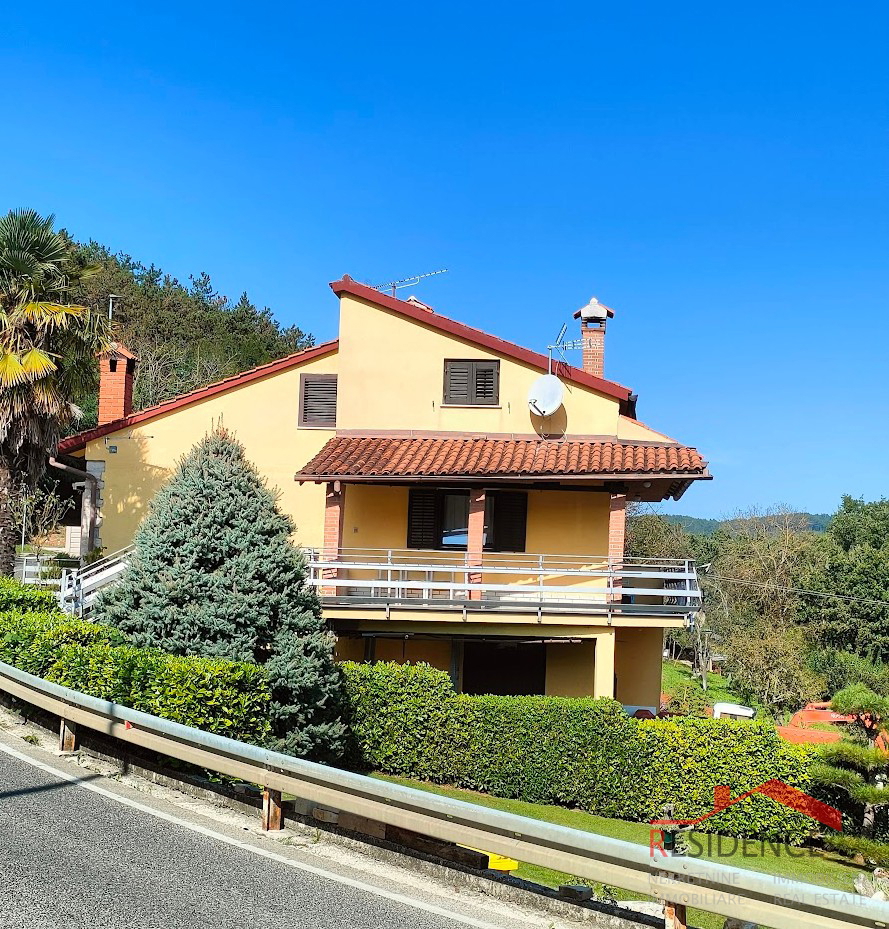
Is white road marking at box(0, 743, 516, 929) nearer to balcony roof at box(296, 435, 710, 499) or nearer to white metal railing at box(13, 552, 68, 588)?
balcony roof at box(296, 435, 710, 499)

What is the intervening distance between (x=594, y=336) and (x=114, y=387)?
11.6 m

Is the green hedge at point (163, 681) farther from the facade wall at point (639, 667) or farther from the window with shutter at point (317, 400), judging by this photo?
the facade wall at point (639, 667)

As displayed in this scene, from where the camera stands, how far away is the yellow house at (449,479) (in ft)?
64.7

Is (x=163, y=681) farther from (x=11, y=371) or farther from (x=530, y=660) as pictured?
(x=530, y=660)

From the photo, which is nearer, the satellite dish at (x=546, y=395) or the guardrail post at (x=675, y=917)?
the guardrail post at (x=675, y=917)

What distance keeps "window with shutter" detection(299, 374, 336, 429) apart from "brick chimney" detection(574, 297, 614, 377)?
6041mm

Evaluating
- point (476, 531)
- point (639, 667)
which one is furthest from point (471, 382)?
point (639, 667)

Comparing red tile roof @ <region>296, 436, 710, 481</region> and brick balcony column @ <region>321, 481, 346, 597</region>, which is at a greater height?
red tile roof @ <region>296, 436, 710, 481</region>

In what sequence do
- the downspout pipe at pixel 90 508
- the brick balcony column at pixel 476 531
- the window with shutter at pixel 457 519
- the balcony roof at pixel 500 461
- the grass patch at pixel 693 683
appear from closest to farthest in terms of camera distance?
the balcony roof at pixel 500 461 < the brick balcony column at pixel 476 531 < the window with shutter at pixel 457 519 < the downspout pipe at pixel 90 508 < the grass patch at pixel 693 683

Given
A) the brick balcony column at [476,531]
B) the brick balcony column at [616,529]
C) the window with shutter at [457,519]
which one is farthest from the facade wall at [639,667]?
the brick balcony column at [476,531]

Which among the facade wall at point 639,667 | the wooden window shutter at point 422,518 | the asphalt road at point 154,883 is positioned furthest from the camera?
the wooden window shutter at point 422,518

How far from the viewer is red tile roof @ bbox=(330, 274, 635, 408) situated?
21.6 metres

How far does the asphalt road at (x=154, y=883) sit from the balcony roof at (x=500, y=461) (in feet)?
41.9

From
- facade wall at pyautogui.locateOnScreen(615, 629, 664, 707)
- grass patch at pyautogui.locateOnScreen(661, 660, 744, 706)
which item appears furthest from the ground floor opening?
grass patch at pyautogui.locateOnScreen(661, 660, 744, 706)
